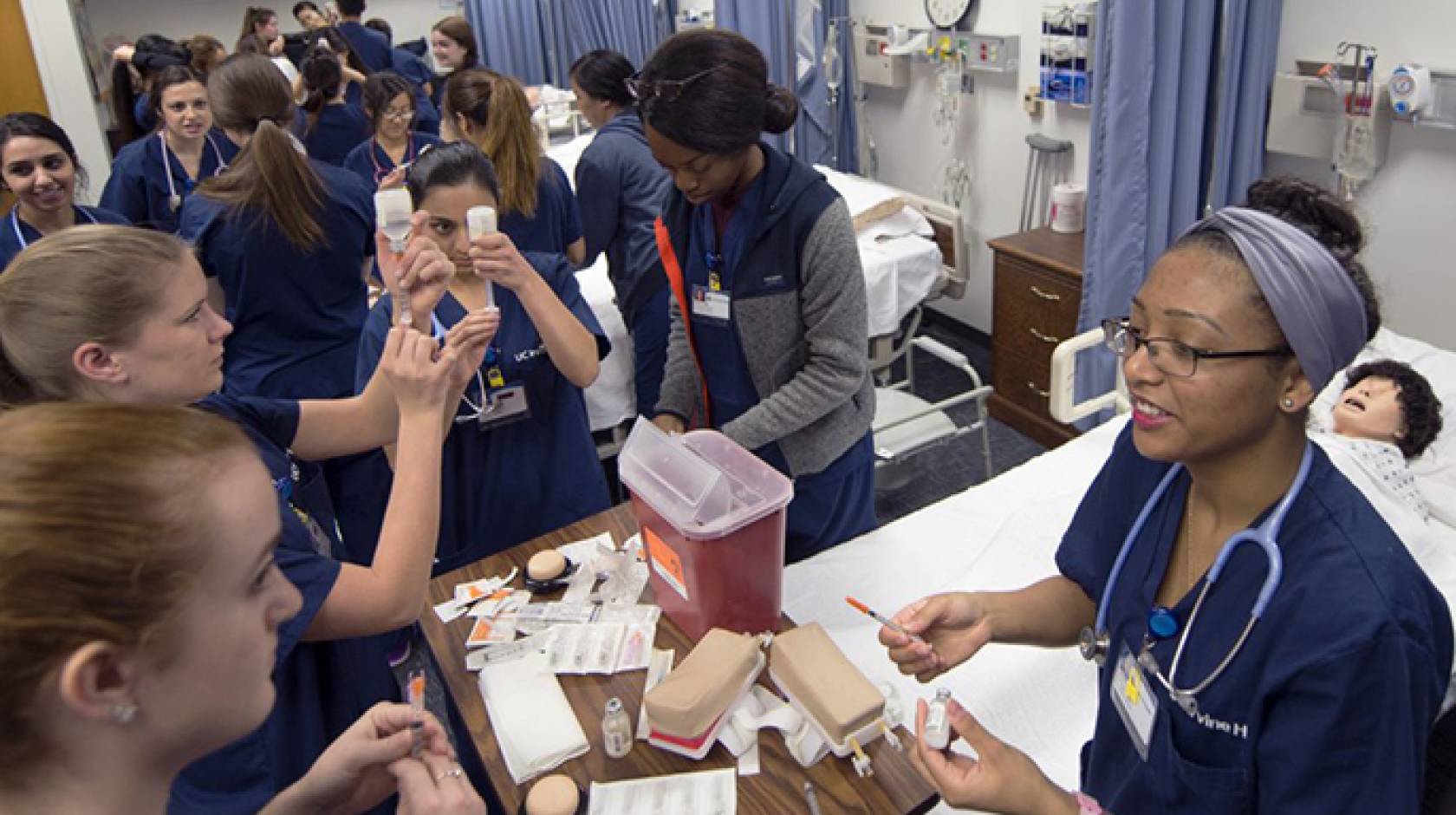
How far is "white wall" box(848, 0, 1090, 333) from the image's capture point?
4.11 metres

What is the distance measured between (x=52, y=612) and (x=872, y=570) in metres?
1.54

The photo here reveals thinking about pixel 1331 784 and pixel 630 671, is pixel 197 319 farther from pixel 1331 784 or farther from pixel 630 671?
pixel 1331 784

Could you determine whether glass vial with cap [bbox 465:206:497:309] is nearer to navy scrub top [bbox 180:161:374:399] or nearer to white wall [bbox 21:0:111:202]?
navy scrub top [bbox 180:161:374:399]

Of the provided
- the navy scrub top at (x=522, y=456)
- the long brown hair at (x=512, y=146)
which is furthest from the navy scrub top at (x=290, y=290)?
the navy scrub top at (x=522, y=456)

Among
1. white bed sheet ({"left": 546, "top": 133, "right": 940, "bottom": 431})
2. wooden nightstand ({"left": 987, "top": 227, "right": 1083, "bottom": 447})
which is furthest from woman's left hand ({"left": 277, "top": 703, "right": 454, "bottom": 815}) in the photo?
wooden nightstand ({"left": 987, "top": 227, "right": 1083, "bottom": 447})

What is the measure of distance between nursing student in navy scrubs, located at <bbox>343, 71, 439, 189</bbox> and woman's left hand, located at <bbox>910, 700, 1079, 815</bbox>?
137 inches

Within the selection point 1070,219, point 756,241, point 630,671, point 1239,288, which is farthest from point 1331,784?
point 1070,219

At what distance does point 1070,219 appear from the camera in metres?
3.89

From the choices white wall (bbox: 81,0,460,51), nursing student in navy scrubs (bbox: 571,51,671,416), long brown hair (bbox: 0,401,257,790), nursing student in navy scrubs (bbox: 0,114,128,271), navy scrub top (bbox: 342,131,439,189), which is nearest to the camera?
long brown hair (bbox: 0,401,257,790)

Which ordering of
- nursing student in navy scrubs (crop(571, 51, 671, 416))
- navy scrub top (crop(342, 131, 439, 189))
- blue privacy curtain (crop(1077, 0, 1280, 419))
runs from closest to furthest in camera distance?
blue privacy curtain (crop(1077, 0, 1280, 419)) < nursing student in navy scrubs (crop(571, 51, 671, 416)) < navy scrub top (crop(342, 131, 439, 189))

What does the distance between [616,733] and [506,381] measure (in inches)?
35.7

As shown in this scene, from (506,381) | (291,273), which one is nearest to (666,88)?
(506,381)

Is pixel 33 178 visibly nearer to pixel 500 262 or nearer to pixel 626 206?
pixel 626 206

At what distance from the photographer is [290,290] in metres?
2.79
